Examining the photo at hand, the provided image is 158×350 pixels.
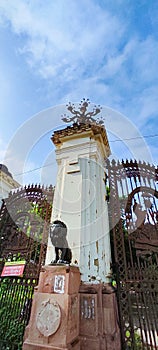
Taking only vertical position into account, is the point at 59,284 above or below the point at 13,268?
below

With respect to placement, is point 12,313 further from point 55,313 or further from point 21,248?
point 55,313

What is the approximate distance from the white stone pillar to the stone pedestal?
44 cm

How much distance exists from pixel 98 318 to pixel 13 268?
196cm

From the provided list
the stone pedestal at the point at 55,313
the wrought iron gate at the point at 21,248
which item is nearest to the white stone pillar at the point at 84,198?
the stone pedestal at the point at 55,313

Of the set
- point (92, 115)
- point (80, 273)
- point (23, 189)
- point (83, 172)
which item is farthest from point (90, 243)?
point (92, 115)

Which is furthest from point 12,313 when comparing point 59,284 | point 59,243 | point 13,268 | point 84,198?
point 84,198

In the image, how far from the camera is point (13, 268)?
3.62 metres

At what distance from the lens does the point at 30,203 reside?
467cm

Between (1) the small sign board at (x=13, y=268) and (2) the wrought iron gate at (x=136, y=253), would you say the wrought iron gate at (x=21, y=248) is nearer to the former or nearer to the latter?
(1) the small sign board at (x=13, y=268)

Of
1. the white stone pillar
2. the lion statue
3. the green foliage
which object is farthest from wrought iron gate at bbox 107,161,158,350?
the green foliage

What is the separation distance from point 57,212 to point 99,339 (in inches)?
75.3

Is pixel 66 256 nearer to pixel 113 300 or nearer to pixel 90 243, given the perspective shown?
pixel 90 243

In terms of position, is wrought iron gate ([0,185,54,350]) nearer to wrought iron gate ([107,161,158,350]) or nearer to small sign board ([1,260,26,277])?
small sign board ([1,260,26,277])

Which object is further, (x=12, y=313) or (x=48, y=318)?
(x=12, y=313)
